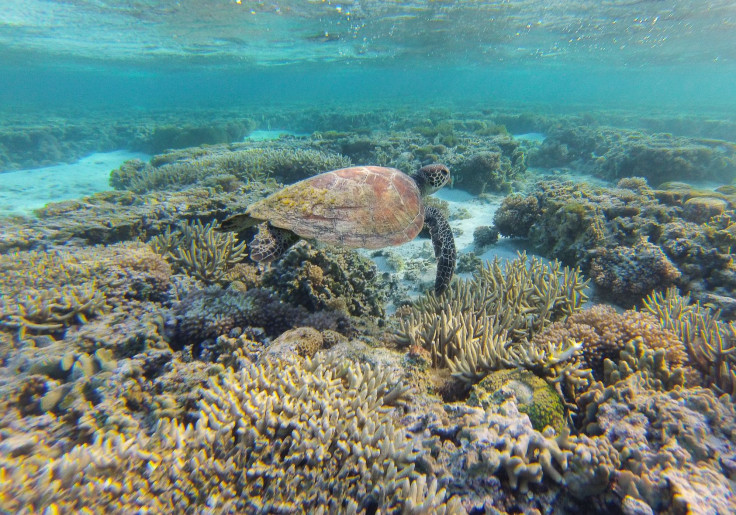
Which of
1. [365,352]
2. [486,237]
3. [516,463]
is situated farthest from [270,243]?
[486,237]

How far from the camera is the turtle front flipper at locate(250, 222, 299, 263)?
393cm

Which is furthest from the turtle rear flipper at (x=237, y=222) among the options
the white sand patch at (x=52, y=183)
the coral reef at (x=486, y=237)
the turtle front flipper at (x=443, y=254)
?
the white sand patch at (x=52, y=183)

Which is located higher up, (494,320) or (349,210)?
(349,210)

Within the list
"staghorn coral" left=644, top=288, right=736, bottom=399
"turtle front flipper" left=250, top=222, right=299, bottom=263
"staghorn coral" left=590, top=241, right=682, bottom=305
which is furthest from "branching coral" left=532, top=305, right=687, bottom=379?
"turtle front flipper" left=250, top=222, right=299, bottom=263

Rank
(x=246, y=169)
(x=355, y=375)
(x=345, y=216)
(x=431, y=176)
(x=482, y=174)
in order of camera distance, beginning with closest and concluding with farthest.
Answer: (x=355, y=375) → (x=345, y=216) → (x=431, y=176) → (x=246, y=169) → (x=482, y=174)

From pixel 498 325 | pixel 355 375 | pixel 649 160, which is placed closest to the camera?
pixel 355 375

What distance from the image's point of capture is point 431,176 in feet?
18.7

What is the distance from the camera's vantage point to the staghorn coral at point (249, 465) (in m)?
1.75

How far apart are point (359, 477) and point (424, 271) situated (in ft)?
15.2

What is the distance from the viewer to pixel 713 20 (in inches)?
950

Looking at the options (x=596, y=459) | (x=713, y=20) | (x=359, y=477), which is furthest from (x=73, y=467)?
(x=713, y=20)

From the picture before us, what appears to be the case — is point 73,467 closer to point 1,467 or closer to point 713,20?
point 1,467

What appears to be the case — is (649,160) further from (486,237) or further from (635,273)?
(635,273)

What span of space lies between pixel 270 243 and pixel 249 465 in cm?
268
